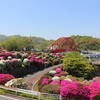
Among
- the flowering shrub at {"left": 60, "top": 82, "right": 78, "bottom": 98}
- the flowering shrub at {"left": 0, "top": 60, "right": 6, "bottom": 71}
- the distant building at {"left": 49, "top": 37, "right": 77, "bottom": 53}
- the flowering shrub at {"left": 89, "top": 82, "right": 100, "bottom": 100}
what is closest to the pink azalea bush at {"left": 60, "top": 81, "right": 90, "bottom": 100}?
the flowering shrub at {"left": 60, "top": 82, "right": 78, "bottom": 98}

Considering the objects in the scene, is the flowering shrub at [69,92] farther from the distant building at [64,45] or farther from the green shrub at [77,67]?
the distant building at [64,45]

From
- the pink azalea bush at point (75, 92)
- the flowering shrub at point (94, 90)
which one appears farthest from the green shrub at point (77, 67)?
the pink azalea bush at point (75, 92)

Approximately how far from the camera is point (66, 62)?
47.7m

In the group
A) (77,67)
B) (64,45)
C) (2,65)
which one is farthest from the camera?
(64,45)

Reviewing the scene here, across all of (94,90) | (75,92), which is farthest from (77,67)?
(75,92)

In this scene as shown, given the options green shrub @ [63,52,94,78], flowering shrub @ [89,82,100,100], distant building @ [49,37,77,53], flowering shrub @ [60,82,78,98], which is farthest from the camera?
distant building @ [49,37,77,53]

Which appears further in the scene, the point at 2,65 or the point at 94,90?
the point at 2,65

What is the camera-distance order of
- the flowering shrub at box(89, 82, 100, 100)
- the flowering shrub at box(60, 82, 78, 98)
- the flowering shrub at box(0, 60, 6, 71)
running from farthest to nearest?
the flowering shrub at box(0, 60, 6, 71) < the flowering shrub at box(60, 82, 78, 98) < the flowering shrub at box(89, 82, 100, 100)

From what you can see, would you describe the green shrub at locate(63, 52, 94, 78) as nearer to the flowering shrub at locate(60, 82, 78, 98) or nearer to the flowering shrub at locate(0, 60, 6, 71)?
the flowering shrub at locate(0, 60, 6, 71)

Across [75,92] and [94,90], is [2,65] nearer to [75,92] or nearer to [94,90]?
[75,92]

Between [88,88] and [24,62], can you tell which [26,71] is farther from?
[88,88]

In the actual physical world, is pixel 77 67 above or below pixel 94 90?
below

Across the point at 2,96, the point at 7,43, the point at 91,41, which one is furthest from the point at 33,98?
the point at 91,41

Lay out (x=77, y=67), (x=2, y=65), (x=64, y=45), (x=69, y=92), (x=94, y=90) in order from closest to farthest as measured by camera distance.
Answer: (x=69, y=92), (x=94, y=90), (x=2, y=65), (x=77, y=67), (x=64, y=45)
